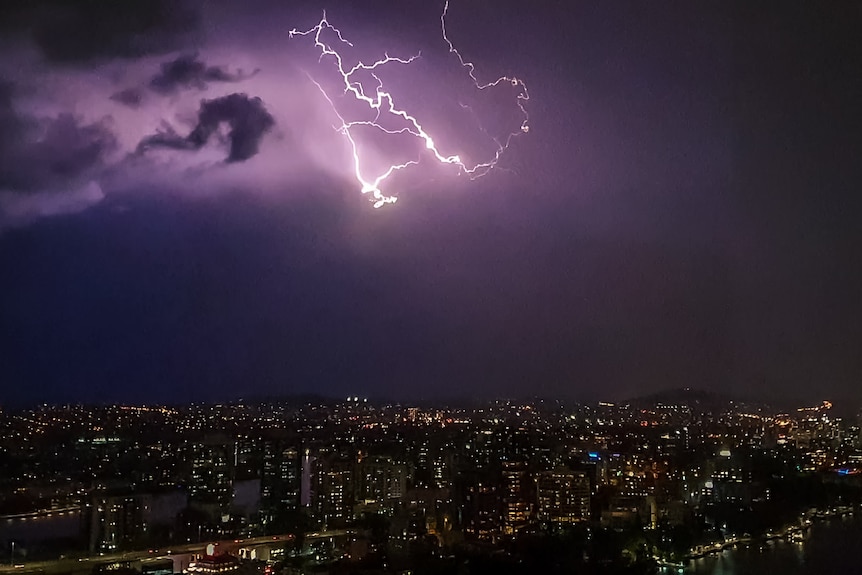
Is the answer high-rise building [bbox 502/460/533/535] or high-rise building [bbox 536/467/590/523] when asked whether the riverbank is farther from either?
high-rise building [bbox 502/460/533/535]

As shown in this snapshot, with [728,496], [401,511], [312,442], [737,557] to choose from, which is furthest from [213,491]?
[728,496]

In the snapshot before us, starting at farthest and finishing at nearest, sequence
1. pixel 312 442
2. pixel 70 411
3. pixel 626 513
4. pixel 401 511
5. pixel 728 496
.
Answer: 1. pixel 728 496
2. pixel 312 442
3. pixel 626 513
4. pixel 401 511
5. pixel 70 411

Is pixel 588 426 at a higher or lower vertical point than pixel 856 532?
higher

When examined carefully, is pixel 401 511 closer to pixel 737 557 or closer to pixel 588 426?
pixel 588 426

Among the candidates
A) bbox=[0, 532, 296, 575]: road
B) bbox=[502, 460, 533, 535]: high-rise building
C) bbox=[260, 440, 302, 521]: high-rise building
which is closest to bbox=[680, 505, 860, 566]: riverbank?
bbox=[502, 460, 533, 535]: high-rise building

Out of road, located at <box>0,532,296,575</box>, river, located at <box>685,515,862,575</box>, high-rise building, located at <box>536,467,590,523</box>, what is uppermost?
high-rise building, located at <box>536,467,590,523</box>

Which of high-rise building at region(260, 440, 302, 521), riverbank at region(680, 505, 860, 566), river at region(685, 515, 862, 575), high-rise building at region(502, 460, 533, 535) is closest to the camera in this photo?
river at region(685, 515, 862, 575)

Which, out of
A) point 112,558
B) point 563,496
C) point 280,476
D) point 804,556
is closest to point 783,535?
point 804,556

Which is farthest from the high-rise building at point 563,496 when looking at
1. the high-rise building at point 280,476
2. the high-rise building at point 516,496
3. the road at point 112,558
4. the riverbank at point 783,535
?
the high-rise building at point 280,476
